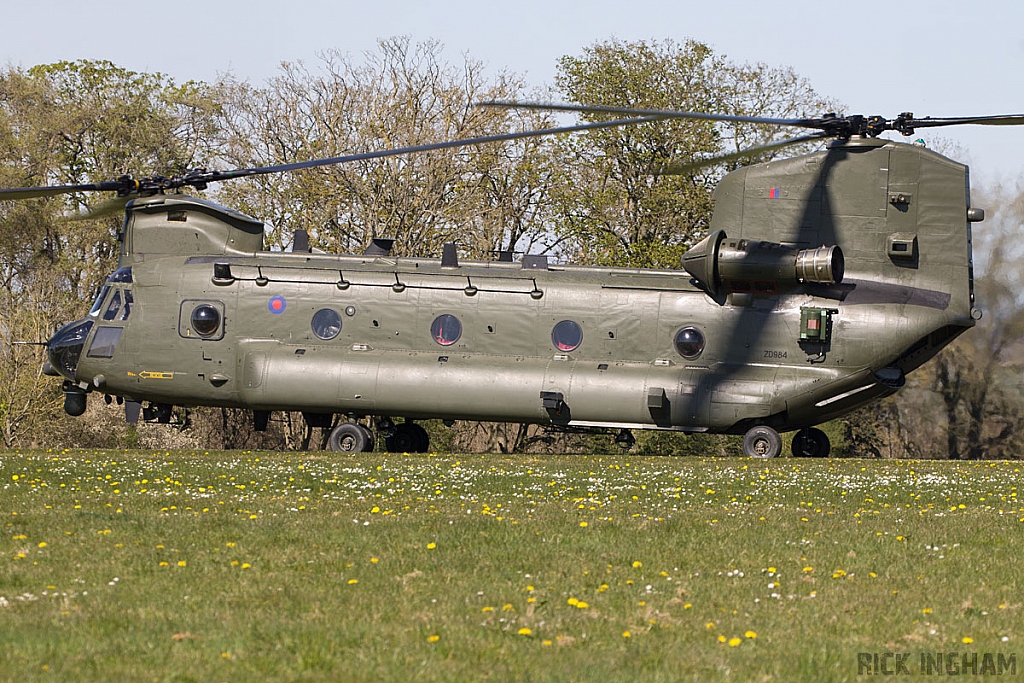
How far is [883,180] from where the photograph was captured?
74.3ft

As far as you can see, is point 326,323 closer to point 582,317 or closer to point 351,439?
point 351,439

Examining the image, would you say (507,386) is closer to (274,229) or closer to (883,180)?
(883,180)

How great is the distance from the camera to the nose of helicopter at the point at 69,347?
2525cm

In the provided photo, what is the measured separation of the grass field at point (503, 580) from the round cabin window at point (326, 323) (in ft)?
25.5

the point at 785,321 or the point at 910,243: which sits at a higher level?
the point at 910,243

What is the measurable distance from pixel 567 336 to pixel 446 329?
242 cm

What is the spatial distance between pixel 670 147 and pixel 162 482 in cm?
3217

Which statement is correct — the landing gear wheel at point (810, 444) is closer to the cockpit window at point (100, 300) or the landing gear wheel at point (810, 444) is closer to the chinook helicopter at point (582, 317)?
the chinook helicopter at point (582, 317)

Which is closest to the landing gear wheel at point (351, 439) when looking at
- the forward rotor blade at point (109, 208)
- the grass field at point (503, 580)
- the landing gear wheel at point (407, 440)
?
→ the landing gear wheel at point (407, 440)

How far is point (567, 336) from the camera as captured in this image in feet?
78.5

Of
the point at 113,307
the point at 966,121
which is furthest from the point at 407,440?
the point at 966,121

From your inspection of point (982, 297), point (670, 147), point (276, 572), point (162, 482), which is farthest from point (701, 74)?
point (276, 572)

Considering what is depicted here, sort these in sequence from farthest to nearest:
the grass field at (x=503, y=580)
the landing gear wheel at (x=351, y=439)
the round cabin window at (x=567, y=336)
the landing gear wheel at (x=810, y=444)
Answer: the landing gear wheel at (x=810, y=444) < the landing gear wheel at (x=351, y=439) < the round cabin window at (x=567, y=336) < the grass field at (x=503, y=580)

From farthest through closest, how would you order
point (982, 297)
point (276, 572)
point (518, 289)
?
point (982, 297) < point (518, 289) < point (276, 572)
